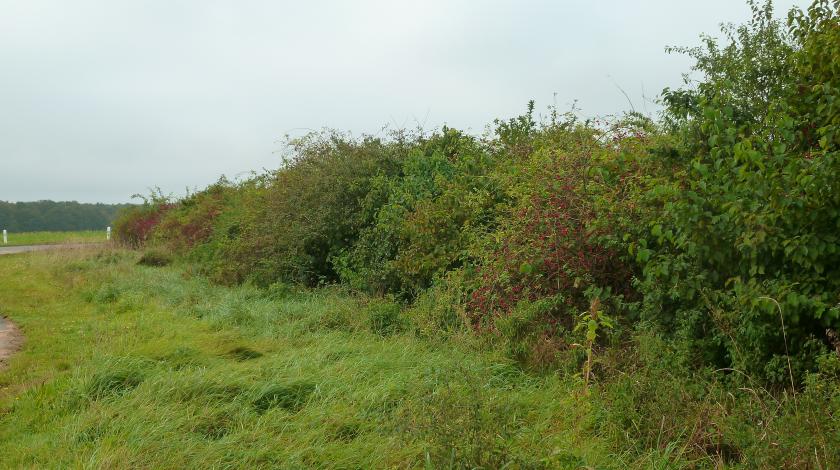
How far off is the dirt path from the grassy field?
0.60ft

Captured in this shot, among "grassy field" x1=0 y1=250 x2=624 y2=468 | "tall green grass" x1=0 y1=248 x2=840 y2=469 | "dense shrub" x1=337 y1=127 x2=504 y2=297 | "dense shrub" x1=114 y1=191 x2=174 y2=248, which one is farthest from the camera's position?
"dense shrub" x1=114 y1=191 x2=174 y2=248

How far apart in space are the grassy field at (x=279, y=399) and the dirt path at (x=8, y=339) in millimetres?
182

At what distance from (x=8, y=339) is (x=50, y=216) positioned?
49142mm

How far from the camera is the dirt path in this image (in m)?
8.32

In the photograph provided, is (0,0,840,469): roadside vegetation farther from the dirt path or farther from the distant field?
the distant field

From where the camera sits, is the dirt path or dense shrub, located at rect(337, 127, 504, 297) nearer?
the dirt path

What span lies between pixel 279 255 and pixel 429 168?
3586 millimetres

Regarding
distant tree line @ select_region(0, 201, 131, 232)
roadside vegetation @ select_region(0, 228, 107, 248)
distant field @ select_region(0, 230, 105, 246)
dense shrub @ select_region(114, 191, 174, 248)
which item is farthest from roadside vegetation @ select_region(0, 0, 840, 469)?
distant tree line @ select_region(0, 201, 131, 232)

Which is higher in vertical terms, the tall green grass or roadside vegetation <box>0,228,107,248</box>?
roadside vegetation <box>0,228,107,248</box>

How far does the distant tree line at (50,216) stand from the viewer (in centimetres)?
4900

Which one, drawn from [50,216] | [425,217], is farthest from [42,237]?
[425,217]

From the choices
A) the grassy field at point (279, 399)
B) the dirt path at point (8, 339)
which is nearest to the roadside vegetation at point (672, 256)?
the grassy field at point (279, 399)

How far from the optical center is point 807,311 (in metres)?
5.18

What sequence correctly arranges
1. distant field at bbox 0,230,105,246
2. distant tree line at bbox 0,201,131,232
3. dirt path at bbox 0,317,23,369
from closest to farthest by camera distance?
dirt path at bbox 0,317,23,369 → distant field at bbox 0,230,105,246 → distant tree line at bbox 0,201,131,232
